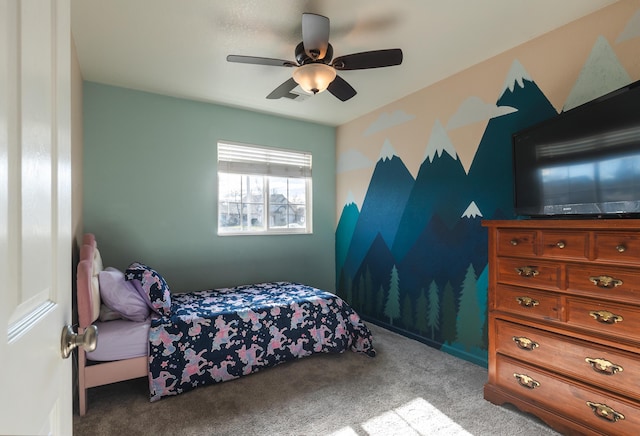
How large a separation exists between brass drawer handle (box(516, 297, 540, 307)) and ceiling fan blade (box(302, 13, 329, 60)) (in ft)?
6.59

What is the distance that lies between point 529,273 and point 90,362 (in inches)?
112

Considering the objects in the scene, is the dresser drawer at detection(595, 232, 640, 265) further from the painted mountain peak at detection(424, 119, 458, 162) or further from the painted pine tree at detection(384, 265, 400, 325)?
the painted pine tree at detection(384, 265, 400, 325)

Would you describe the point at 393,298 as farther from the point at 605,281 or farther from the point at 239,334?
the point at 605,281

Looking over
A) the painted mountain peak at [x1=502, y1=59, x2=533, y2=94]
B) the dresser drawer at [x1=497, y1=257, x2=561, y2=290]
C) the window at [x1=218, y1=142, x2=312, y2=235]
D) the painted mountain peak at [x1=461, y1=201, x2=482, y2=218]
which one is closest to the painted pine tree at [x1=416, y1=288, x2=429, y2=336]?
the painted mountain peak at [x1=461, y1=201, x2=482, y2=218]

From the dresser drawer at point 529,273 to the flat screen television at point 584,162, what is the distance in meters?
0.36

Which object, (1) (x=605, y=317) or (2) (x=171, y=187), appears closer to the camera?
(1) (x=605, y=317)

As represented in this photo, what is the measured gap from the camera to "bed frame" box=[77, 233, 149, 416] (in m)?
1.97

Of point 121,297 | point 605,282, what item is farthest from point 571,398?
point 121,297

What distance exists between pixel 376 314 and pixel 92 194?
3259 mm

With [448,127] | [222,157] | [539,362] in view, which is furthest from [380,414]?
[222,157]

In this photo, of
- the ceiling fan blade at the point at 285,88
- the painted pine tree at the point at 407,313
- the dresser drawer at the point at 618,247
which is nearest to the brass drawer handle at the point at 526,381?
the dresser drawer at the point at 618,247

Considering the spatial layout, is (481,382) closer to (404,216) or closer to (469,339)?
(469,339)

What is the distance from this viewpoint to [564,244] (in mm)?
1827

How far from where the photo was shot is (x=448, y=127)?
307cm
